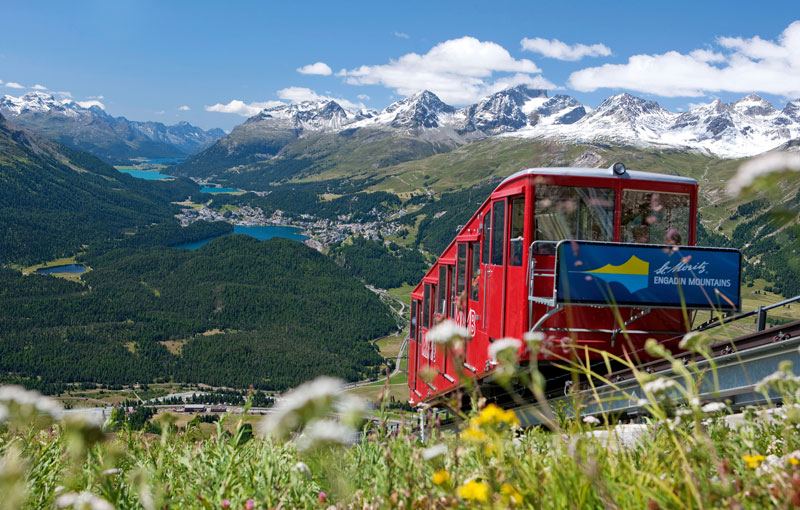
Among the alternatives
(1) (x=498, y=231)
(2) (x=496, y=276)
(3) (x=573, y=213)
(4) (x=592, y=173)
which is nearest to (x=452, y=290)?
(2) (x=496, y=276)

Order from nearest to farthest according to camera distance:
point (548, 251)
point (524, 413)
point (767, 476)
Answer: point (767, 476)
point (524, 413)
point (548, 251)

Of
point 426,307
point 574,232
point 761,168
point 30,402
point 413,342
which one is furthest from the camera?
point 413,342

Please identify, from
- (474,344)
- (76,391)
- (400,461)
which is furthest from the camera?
(76,391)

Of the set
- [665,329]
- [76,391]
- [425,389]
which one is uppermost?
[665,329]

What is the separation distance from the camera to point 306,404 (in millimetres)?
2121

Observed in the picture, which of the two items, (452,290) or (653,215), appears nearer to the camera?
(653,215)

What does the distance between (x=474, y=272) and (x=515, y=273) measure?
2.45 m

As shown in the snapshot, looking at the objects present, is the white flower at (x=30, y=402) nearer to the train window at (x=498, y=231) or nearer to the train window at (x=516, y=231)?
the train window at (x=516, y=231)

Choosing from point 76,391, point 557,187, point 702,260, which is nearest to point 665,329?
point 702,260

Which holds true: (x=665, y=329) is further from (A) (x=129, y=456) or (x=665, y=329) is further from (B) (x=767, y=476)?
(A) (x=129, y=456)

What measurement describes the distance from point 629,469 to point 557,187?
8.31 meters

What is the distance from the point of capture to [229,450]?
3885 mm

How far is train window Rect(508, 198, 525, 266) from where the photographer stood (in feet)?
35.1

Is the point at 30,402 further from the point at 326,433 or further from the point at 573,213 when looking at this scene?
the point at 573,213
